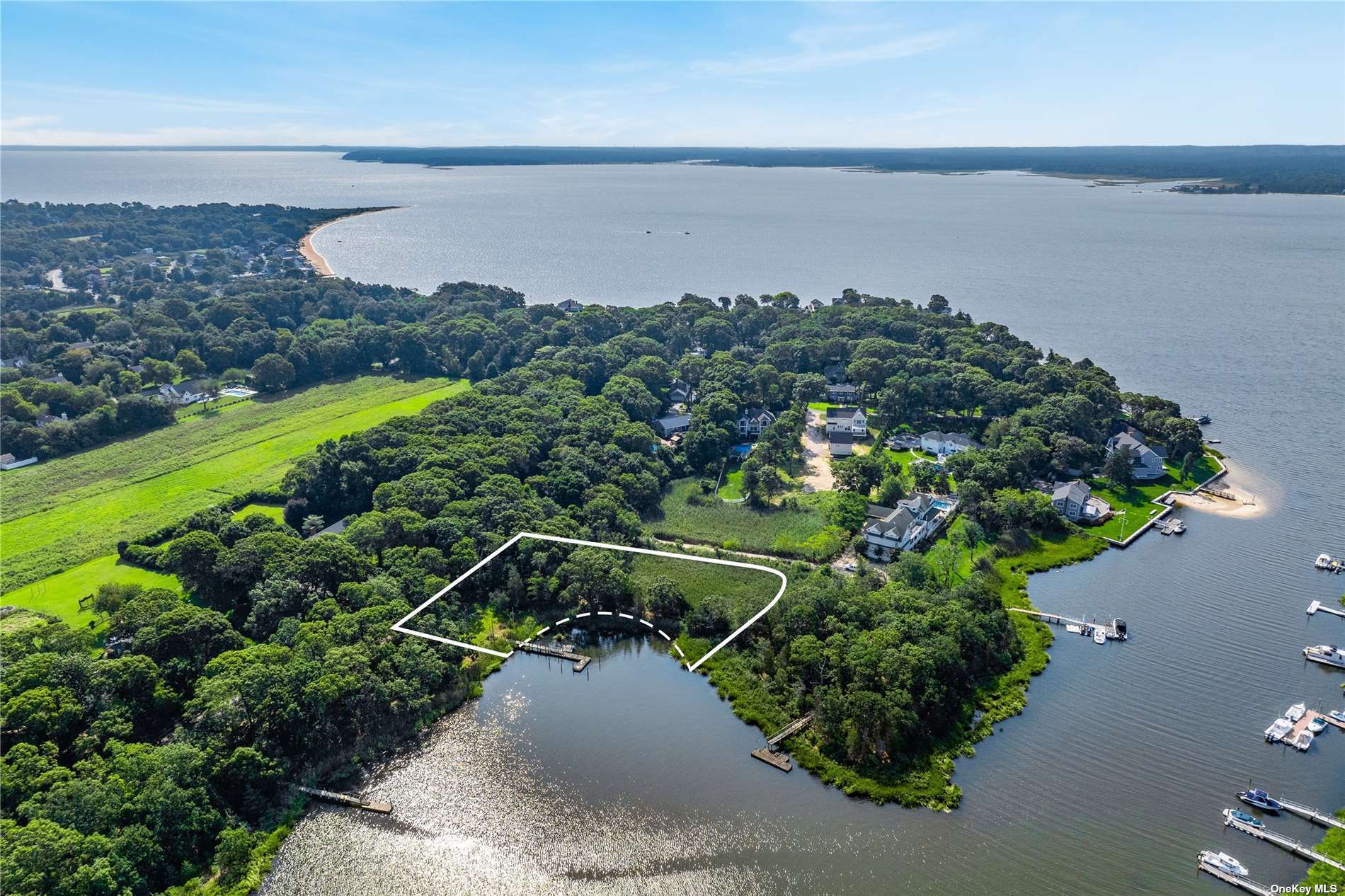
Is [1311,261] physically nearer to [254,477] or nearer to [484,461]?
[484,461]

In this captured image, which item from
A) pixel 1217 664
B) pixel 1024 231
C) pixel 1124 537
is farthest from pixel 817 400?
pixel 1024 231

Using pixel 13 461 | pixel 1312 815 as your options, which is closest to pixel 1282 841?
pixel 1312 815

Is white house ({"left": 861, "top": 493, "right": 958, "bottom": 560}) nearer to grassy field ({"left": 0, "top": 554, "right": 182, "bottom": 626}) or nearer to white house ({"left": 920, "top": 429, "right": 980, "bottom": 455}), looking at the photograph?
white house ({"left": 920, "top": 429, "right": 980, "bottom": 455})

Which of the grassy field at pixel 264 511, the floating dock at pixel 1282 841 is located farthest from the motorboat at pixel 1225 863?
the grassy field at pixel 264 511

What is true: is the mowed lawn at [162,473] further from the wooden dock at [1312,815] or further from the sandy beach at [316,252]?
the wooden dock at [1312,815]

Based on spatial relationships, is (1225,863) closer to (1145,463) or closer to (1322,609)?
(1322,609)

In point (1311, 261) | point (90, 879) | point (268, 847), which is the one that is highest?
point (1311, 261)
